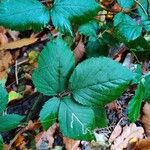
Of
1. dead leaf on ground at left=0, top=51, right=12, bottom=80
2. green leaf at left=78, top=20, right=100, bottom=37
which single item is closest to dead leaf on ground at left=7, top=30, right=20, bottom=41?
dead leaf on ground at left=0, top=51, right=12, bottom=80

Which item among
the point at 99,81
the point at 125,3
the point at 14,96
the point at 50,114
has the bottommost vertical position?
the point at 14,96

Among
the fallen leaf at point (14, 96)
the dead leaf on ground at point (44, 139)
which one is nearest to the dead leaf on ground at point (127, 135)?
the dead leaf on ground at point (44, 139)

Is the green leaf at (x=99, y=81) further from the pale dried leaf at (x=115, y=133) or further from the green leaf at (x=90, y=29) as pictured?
the pale dried leaf at (x=115, y=133)

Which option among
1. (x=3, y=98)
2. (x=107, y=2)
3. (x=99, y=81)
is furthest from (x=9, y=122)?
(x=107, y=2)

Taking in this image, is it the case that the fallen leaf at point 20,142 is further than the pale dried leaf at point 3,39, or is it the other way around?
the pale dried leaf at point 3,39

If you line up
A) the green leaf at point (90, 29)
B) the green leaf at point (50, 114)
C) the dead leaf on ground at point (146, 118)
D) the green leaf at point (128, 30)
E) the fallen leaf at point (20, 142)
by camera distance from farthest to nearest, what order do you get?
the dead leaf on ground at point (146, 118), the fallen leaf at point (20, 142), the green leaf at point (90, 29), the green leaf at point (128, 30), the green leaf at point (50, 114)

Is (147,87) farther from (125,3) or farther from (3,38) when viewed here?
(3,38)

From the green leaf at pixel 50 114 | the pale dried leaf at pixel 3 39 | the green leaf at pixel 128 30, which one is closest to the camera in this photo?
the green leaf at pixel 50 114
